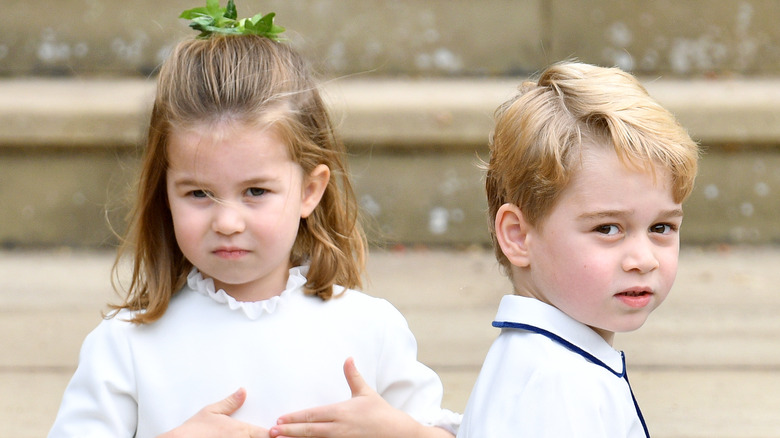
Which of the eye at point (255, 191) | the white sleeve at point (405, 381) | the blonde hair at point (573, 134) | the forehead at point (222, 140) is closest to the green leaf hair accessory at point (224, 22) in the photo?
the forehead at point (222, 140)

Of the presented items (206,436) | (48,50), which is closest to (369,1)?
(48,50)

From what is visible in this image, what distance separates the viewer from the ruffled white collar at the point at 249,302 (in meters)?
2.11

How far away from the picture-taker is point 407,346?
221cm

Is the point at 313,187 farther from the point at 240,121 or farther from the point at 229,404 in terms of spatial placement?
the point at 229,404

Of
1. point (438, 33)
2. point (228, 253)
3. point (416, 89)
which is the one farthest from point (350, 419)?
point (438, 33)

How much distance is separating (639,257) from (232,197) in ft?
2.64

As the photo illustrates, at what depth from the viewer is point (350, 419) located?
203 cm

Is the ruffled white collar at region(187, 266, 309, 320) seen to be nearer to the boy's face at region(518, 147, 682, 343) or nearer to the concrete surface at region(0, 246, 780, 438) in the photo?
the concrete surface at region(0, 246, 780, 438)

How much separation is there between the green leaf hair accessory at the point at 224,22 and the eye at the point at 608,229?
2.78 ft

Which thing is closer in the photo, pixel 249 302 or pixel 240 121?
pixel 240 121

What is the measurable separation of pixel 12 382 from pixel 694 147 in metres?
2.25

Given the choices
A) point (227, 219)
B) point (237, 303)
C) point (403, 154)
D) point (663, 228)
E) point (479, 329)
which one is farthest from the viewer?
point (403, 154)

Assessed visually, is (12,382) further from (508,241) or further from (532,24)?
(532,24)

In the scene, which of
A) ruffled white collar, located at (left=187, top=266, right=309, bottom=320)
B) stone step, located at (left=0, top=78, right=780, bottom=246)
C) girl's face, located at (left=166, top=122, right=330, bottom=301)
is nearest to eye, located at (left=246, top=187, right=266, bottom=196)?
girl's face, located at (left=166, top=122, right=330, bottom=301)
